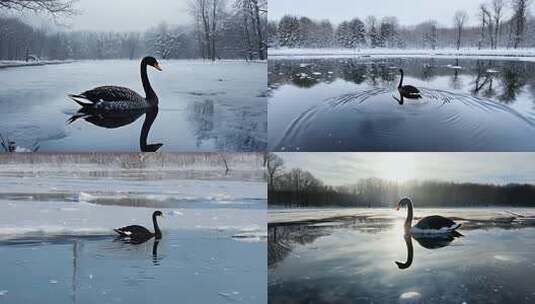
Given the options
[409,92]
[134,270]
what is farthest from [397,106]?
[134,270]

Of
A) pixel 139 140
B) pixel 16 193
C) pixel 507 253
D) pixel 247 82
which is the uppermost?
pixel 247 82

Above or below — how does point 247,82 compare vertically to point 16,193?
above

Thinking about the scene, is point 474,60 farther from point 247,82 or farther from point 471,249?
point 247,82

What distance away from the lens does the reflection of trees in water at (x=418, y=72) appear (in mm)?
3113

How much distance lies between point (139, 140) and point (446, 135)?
4.78ft

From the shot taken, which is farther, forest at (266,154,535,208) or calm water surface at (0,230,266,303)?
forest at (266,154,535,208)

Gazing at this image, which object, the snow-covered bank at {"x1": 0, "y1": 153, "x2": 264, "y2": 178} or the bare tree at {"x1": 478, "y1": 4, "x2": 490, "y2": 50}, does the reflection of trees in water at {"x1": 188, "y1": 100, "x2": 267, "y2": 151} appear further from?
the bare tree at {"x1": 478, "y1": 4, "x2": 490, "y2": 50}

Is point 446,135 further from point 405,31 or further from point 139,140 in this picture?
point 139,140

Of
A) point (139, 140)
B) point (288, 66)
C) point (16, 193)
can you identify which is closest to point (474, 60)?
point (288, 66)

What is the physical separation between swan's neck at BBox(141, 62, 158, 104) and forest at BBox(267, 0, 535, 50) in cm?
61

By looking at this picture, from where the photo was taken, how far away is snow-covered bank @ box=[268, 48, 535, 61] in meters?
3.10

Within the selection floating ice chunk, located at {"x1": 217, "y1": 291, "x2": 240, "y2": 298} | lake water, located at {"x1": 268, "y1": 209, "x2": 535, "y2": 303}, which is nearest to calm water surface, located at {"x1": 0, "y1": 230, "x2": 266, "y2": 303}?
floating ice chunk, located at {"x1": 217, "y1": 291, "x2": 240, "y2": 298}

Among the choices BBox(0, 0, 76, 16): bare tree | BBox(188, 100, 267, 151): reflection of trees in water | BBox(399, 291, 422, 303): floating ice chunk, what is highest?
BBox(0, 0, 76, 16): bare tree

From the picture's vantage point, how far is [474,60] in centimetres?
318
